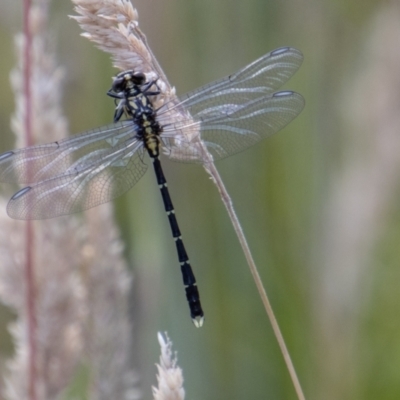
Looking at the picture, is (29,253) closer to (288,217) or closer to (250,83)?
(250,83)

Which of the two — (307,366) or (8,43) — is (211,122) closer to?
(307,366)

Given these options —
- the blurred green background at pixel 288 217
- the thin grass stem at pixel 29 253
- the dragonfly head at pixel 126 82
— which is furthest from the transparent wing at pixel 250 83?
the blurred green background at pixel 288 217

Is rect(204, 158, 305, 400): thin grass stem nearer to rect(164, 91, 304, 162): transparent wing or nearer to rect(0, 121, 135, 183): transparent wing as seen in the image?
rect(164, 91, 304, 162): transparent wing

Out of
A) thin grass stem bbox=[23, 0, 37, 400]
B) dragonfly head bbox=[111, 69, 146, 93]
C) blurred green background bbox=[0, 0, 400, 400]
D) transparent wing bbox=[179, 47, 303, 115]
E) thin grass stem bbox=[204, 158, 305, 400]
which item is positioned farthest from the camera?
blurred green background bbox=[0, 0, 400, 400]

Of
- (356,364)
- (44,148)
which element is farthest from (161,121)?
(356,364)

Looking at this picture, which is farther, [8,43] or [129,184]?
[8,43]

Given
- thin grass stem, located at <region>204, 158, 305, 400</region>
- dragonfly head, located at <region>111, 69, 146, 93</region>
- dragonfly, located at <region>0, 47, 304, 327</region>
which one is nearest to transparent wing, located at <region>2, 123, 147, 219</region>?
dragonfly, located at <region>0, 47, 304, 327</region>

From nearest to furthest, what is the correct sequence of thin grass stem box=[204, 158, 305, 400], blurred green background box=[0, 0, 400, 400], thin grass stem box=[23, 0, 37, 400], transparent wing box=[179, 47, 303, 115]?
thin grass stem box=[204, 158, 305, 400], thin grass stem box=[23, 0, 37, 400], transparent wing box=[179, 47, 303, 115], blurred green background box=[0, 0, 400, 400]

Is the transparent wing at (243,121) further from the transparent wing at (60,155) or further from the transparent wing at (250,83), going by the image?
the transparent wing at (60,155)
